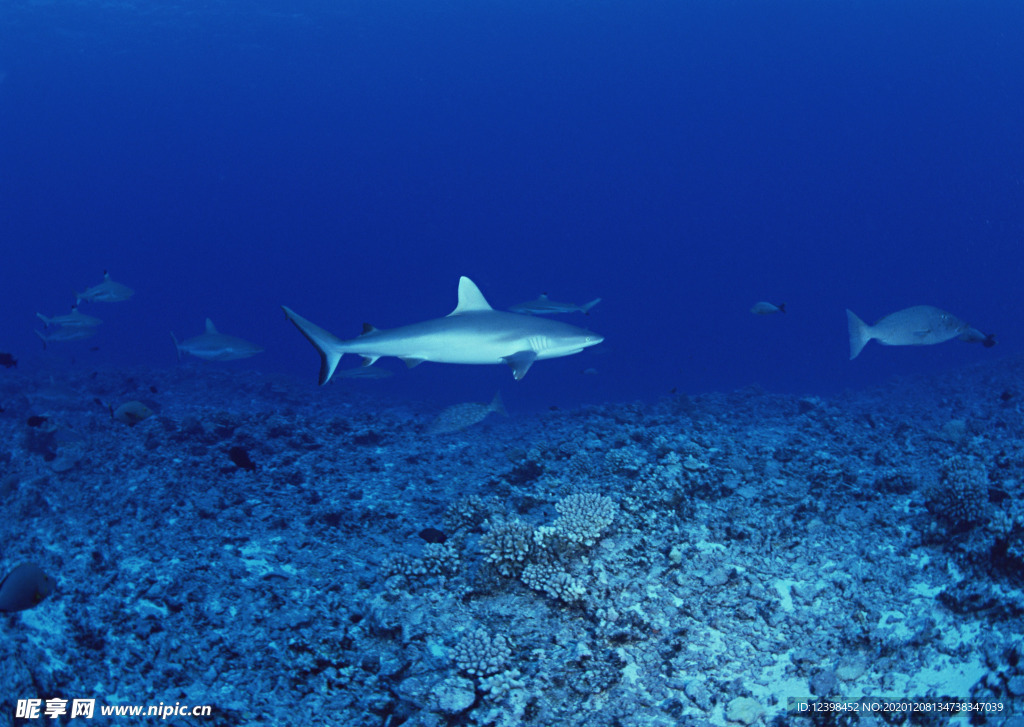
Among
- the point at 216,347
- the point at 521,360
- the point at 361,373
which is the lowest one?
the point at 361,373

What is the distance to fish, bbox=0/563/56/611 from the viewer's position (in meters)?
3.92

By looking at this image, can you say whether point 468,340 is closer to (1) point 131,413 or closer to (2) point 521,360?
(2) point 521,360

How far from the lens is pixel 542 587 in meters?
4.66

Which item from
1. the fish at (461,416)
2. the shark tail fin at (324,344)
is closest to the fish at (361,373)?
the fish at (461,416)

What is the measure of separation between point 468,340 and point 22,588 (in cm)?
440

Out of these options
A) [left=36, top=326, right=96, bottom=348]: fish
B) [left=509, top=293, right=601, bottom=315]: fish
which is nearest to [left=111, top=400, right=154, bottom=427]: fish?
[left=36, top=326, right=96, bottom=348]: fish

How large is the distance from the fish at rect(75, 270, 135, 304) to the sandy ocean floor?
20.0ft

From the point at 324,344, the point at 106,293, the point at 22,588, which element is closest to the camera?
the point at 22,588

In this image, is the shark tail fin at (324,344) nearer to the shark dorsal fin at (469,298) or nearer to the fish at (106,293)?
the shark dorsal fin at (469,298)

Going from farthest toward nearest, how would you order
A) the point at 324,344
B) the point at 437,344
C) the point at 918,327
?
the point at 918,327, the point at 324,344, the point at 437,344

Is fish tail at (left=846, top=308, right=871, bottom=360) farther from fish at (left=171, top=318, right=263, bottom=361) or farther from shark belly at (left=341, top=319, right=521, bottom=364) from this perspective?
fish at (left=171, top=318, right=263, bottom=361)

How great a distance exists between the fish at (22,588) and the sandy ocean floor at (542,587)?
42cm

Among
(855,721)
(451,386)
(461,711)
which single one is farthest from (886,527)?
(451,386)

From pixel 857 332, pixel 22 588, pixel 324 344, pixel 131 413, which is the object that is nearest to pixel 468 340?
pixel 324 344
